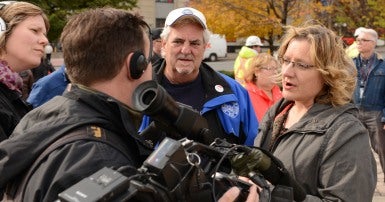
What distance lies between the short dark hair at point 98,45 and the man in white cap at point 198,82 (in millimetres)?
1469

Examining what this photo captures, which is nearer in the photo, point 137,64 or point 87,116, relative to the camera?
point 87,116

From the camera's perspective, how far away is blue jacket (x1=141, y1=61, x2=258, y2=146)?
3.23 meters

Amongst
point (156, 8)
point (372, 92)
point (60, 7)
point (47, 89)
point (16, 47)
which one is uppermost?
point (16, 47)

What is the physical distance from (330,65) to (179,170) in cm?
150

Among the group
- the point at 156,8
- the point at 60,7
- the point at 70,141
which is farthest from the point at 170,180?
the point at 156,8

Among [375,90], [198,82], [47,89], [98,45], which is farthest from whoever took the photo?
[375,90]

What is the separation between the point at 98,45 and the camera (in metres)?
1.74

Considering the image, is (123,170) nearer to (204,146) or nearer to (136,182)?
(136,182)

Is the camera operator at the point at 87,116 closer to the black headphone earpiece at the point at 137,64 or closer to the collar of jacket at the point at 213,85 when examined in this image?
the black headphone earpiece at the point at 137,64

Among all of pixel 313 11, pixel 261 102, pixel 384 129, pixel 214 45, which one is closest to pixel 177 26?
pixel 261 102

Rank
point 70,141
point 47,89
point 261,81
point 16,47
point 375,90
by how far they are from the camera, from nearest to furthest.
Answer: point 70,141, point 16,47, point 47,89, point 261,81, point 375,90

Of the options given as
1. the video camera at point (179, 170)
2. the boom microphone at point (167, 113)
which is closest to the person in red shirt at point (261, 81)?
the video camera at point (179, 170)

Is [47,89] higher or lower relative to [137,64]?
lower

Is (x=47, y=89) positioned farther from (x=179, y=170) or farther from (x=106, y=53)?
(x=179, y=170)
